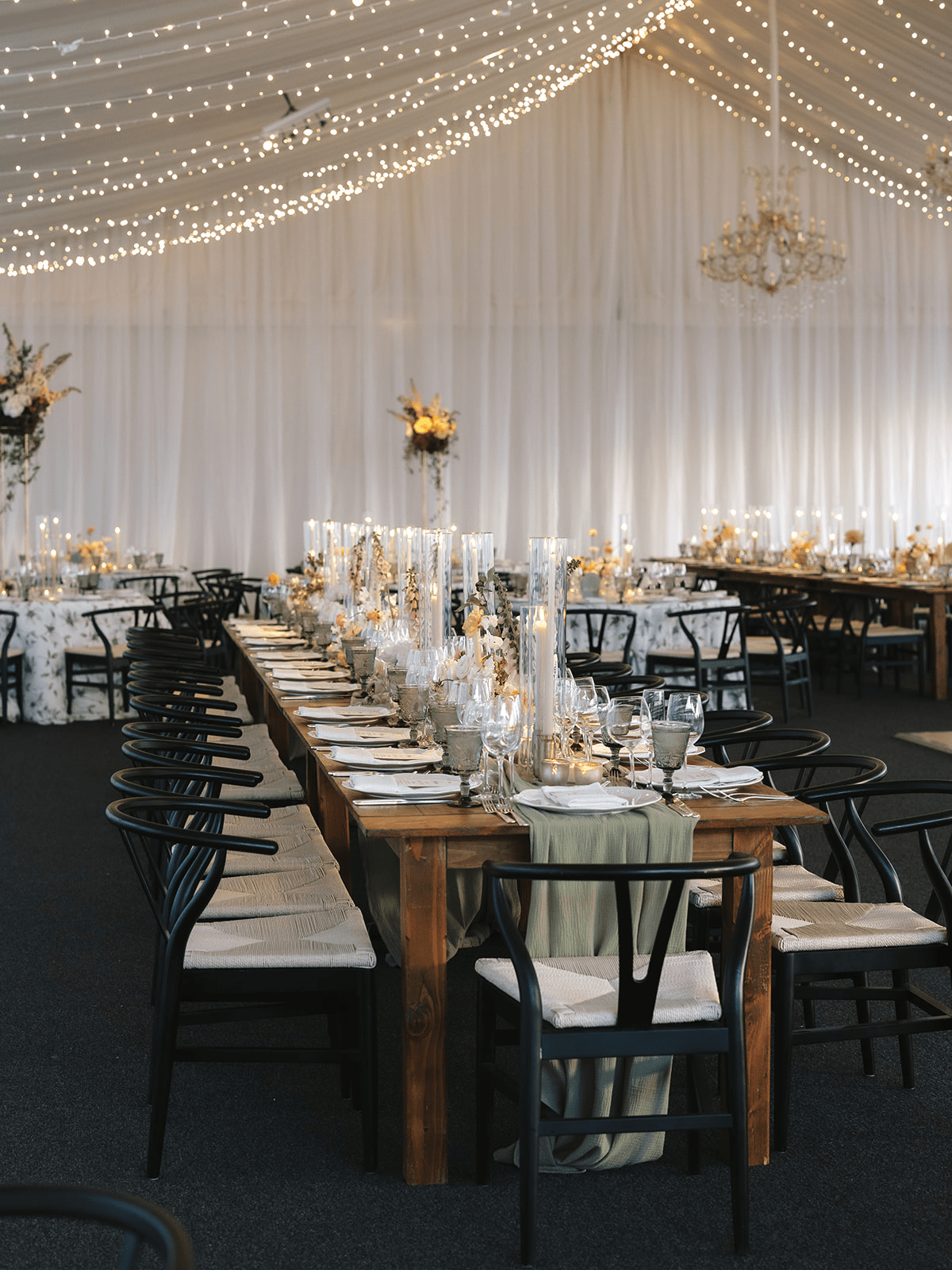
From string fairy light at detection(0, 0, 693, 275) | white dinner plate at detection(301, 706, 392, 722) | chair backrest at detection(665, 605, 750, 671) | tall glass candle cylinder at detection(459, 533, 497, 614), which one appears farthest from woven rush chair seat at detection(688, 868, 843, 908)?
string fairy light at detection(0, 0, 693, 275)

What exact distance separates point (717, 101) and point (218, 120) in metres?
7.09

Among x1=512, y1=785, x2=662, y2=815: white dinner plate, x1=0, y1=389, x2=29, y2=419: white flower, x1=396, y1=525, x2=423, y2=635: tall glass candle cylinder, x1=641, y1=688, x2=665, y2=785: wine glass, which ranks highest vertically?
x1=0, y1=389, x2=29, y2=419: white flower

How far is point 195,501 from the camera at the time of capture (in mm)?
12930

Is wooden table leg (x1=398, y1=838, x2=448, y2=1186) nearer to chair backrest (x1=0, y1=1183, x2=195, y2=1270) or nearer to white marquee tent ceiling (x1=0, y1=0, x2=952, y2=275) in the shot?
chair backrest (x1=0, y1=1183, x2=195, y2=1270)

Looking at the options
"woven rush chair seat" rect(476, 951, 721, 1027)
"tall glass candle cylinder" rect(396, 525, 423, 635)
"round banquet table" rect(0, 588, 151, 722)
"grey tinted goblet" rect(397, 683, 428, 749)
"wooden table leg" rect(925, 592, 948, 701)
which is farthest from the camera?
"wooden table leg" rect(925, 592, 948, 701)

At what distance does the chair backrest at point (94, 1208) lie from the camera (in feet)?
3.60

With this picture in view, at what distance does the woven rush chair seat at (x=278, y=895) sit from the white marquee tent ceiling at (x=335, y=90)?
372 cm

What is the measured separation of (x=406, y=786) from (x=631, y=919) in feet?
2.38

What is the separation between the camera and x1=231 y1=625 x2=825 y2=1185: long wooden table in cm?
255

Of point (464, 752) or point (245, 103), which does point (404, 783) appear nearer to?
point (464, 752)

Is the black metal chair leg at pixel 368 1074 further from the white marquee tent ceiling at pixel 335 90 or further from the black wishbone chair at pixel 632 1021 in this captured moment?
the white marquee tent ceiling at pixel 335 90

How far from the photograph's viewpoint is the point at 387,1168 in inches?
104

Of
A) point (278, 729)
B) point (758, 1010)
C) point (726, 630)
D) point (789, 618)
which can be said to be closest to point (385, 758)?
point (758, 1010)

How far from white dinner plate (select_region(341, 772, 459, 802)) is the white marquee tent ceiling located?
3.76 metres
